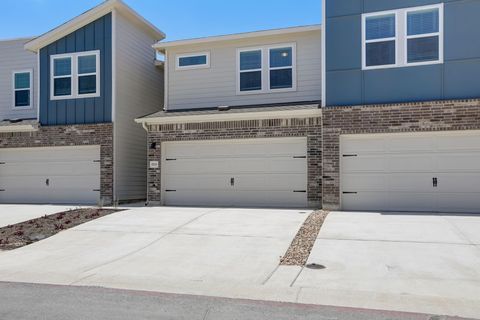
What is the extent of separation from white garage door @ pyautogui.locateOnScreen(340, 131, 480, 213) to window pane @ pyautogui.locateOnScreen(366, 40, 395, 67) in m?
2.06

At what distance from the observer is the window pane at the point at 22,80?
19.4 metres

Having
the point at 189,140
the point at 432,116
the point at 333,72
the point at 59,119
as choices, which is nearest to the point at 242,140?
the point at 189,140

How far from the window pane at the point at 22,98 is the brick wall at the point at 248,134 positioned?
6.66 meters

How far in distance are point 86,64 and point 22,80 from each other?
4.18 m

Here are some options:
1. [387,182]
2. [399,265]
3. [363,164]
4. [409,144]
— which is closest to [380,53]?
[409,144]

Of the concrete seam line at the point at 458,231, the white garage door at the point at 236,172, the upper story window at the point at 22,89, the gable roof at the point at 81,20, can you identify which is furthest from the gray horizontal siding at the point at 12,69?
the concrete seam line at the point at 458,231

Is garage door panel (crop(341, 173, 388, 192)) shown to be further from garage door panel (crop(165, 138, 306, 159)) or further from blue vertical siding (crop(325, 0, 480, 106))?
blue vertical siding (crop(325, 0, 480, 106))

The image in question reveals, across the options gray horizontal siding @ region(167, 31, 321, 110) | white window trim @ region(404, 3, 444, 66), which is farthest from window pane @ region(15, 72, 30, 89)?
white window trim @ region(404, 3, 444, 66)

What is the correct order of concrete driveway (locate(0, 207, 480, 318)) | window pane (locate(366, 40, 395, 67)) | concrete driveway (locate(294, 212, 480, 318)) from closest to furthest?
concrete driveway (locate(294, 212, 480, 318)), concrete driveway (locate(0, 207, 480, 318)), window pane (locate(366, 40, 395, 67))

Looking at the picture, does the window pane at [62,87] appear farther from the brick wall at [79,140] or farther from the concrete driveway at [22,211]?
the concrete driveway at [22,211]

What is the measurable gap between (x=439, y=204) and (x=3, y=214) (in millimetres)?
12659

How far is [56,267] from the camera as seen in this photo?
27.5 feet

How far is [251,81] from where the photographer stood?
53.2 ft

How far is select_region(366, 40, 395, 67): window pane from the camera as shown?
13172 mm
